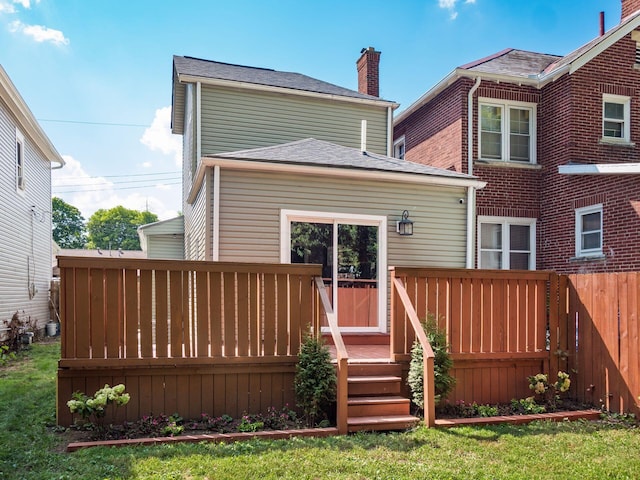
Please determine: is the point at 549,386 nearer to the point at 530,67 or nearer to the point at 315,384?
the point at 315,384

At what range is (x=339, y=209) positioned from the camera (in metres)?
7.58

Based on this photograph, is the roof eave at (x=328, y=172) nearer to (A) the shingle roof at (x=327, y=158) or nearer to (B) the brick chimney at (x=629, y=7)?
(A) the shingle roof at (x=327, y=158)

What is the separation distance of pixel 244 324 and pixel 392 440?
1.96m

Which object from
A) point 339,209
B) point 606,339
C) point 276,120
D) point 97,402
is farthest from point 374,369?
point 276,120

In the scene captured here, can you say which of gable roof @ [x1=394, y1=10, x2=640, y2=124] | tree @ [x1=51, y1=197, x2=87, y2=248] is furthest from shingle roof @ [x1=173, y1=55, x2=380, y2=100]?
tree @ [x1=51, y1=197, x2=87, y2=248]

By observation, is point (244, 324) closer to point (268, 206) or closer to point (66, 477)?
point (66, 477)

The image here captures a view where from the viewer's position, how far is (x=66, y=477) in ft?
10.9

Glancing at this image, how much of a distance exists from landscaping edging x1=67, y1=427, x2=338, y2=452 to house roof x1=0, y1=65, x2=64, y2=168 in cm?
886

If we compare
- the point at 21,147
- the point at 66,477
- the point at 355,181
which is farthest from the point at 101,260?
the point at 21,147

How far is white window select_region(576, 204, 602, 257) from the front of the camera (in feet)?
31.9

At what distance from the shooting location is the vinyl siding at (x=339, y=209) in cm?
713

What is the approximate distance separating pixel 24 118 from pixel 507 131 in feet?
40.5

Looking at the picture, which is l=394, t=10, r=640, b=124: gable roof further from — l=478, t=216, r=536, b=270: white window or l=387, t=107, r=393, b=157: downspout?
l=478, t=216, r=536, b=270: white window

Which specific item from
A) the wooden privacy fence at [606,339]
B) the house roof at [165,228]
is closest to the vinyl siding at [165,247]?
the house roof at [165,228]
